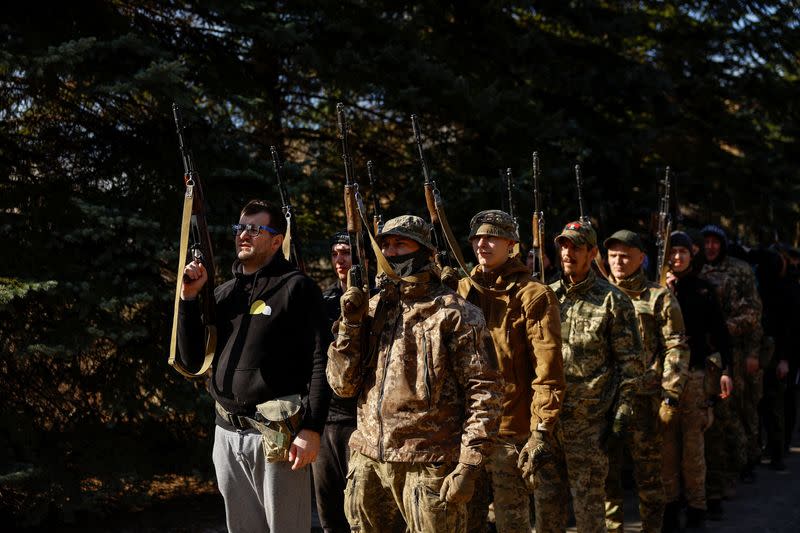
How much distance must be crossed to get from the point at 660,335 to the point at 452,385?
3454 millimetres

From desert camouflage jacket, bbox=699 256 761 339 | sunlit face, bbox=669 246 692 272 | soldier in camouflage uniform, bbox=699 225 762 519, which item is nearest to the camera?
sunlit face, bbox=669 246 692 272

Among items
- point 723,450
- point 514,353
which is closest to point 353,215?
point 514,353

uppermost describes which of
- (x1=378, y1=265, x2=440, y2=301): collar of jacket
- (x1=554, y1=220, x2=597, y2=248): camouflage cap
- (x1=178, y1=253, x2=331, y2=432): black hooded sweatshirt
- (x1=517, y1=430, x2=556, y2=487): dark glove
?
(x1=554, y1=220, x2=597, y2=248): camouflage cap

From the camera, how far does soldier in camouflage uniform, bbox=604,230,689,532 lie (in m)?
6.87

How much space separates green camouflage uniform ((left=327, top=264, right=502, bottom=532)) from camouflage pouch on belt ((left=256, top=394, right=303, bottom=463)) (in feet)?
0.85

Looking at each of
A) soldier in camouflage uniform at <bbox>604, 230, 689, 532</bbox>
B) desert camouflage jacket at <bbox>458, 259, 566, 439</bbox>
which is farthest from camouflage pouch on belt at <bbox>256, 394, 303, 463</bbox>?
soldier in camouflage uniform at <bbox>604, 230, 689, 532</bbox>

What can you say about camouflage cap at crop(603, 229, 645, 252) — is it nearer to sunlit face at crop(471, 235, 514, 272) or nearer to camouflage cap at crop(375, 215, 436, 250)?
sunlit face at crop(471, 235, 514, 272)

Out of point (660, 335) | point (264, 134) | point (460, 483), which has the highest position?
point (264, 134)

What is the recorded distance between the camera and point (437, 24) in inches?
439

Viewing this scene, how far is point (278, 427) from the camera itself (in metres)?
4.53

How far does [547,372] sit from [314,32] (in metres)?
5.47

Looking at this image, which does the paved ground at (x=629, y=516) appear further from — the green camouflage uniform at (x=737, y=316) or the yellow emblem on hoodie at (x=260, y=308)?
the yellow emblem on hoodie at (x=260, y=308)

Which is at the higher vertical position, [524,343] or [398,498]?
[524,343]

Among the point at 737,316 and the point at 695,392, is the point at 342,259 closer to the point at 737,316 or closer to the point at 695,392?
the point at 695,392
